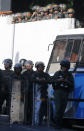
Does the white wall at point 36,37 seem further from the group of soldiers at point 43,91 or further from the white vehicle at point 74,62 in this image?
the group of soldiers at point 43,91

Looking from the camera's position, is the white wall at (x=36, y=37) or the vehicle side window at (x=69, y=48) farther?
the white wall at (x=36, y=37)

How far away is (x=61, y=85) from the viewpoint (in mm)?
12508

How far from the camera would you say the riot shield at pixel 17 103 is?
12727mm

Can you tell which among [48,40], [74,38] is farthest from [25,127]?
[48,40]

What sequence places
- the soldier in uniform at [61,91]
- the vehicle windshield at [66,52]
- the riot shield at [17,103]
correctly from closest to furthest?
1. the soldier in uniform at [61,91]
2. the riot shield at [17,103]
3. the vehicle windshield at [66,52]

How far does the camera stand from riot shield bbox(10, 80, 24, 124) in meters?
12.7

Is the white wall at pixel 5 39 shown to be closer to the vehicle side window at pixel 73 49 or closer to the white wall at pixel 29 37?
the white wall at pixel 29 37

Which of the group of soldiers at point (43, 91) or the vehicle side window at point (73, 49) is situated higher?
the vehicle side window at point (73, 49)

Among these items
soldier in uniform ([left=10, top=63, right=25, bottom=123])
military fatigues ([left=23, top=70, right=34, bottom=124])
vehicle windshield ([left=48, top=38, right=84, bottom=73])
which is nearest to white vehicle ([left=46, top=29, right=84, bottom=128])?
vehicle windshield ([left=48, top=38, right=84, bottom=73])

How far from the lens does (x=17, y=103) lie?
41.8ft

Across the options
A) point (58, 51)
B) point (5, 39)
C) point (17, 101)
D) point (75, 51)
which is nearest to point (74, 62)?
point (75, 51)

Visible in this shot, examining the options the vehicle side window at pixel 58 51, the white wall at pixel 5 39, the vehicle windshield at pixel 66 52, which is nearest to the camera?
the vehicle windshield at pixel 66 52

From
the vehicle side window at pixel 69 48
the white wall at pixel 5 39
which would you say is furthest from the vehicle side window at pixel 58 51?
the white wall at pixel 5 39

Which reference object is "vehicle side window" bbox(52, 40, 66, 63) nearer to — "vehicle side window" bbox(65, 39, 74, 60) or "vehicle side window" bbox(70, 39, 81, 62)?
"vehicle side window" bbox(65, 39, 74, 60)
